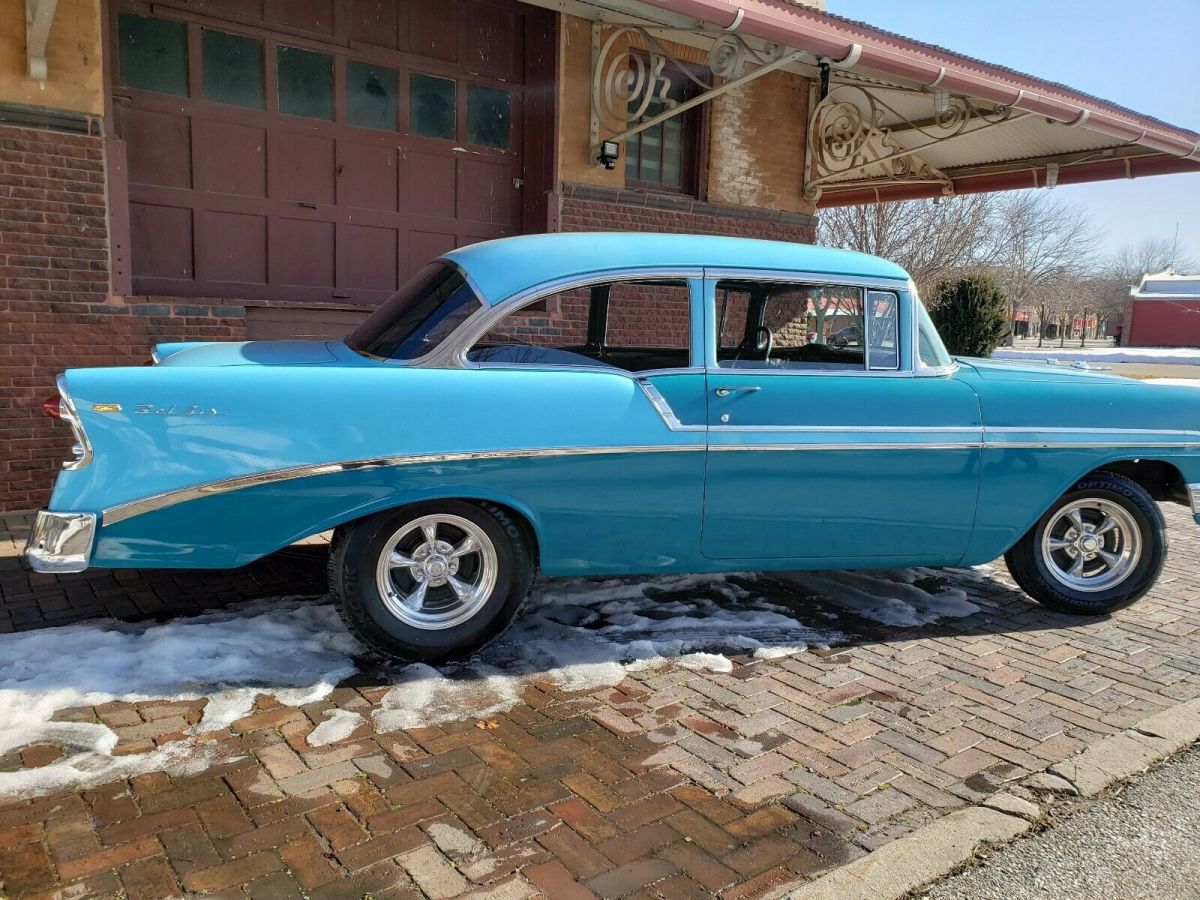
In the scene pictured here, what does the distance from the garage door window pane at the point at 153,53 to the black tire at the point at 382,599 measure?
4853mm

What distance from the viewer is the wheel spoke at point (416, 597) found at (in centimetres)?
373

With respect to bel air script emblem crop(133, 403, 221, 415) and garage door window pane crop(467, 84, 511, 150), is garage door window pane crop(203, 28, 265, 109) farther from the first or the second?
bel air script emblem crop(133, 403, 221, 415)

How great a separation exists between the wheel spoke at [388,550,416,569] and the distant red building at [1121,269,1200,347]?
6658cm

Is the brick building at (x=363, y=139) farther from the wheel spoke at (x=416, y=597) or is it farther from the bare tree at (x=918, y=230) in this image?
the bare tree at (x=918, y=230)

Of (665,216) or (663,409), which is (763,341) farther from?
(665,216)

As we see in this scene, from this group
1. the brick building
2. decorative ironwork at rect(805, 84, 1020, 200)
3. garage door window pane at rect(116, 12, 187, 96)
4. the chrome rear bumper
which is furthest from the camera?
decorative ironwork at rect(805, 84, 1020, 200)

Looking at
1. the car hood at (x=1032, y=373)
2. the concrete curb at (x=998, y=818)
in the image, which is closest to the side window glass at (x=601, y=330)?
the car hood at (x=1032, y=373)

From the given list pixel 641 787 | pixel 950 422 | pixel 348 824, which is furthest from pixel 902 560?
pixel 348 824

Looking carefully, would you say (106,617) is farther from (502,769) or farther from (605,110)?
(605,110)

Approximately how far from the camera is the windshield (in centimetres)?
384

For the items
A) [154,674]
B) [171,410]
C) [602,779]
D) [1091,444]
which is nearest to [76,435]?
[171,410]

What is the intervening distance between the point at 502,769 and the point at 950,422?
8.83ft

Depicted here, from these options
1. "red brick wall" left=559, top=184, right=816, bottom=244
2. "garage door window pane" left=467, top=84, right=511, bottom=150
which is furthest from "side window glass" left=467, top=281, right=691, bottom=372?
"garage door window pane" left=467, top=84, right=511, bottom=150

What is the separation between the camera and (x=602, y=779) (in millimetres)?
2955
